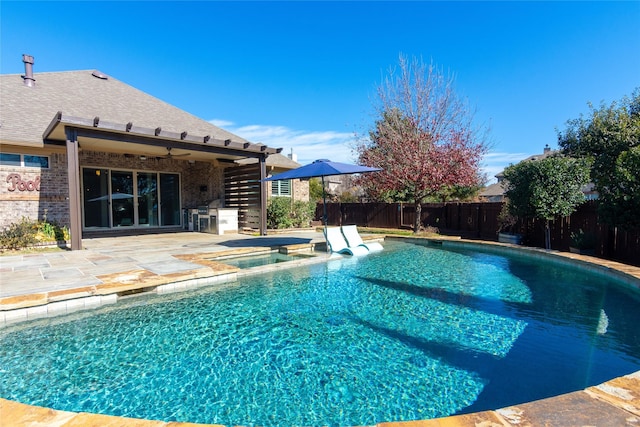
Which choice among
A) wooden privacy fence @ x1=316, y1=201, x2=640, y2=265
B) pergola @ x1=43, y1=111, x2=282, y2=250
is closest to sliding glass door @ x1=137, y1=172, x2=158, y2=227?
pergola @ x1=43, y1=111, x2=282, y2=250

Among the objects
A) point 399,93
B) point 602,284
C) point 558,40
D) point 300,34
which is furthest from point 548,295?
point 300,34

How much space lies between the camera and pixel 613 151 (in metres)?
15.5

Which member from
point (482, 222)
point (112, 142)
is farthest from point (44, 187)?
point (482, 222)

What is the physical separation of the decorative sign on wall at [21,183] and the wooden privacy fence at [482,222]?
43.9 feet

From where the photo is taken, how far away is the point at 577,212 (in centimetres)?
979

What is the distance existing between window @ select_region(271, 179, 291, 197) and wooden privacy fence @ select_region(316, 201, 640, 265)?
4.11 m

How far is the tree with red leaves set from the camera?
50.1 ft

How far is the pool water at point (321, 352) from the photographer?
272 centimetres

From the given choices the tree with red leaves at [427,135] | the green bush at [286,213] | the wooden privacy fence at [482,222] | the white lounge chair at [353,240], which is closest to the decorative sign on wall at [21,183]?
the green bush at [286,213]

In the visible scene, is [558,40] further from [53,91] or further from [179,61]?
[53,91]

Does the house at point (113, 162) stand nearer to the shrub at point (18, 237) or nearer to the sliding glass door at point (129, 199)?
the sliding glass door at point (129, 199)

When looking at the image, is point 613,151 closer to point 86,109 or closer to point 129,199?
point 129,199

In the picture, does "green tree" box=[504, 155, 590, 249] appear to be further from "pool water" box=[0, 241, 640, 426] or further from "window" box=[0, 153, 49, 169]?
"window" box=[0, 153, 49, 169]

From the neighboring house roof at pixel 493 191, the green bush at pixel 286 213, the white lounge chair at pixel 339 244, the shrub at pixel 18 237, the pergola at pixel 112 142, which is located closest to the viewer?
the pergola at pixel 112 142
